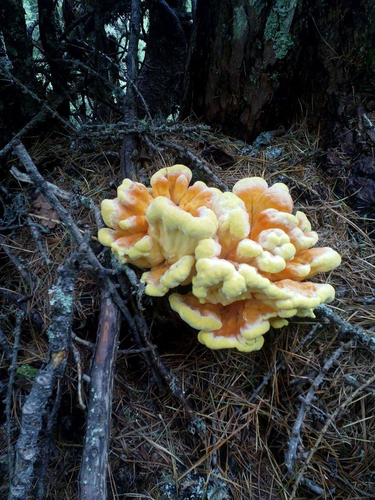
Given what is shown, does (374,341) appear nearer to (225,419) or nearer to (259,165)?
(225,419)

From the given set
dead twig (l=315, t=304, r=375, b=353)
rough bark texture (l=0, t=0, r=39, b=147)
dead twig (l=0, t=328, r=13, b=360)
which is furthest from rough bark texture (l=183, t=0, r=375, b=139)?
dead twig (l=0, t=328, r=13, b=360)

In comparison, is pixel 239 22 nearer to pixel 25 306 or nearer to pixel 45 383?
pixel 25 306

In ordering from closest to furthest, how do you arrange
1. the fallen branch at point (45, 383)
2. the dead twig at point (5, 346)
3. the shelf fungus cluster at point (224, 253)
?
the fallen branch at point (45, 383)
the shelf fungus cluster at point (224, 253)
the dead twig at point (5, 346)

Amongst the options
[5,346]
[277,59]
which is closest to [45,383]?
[5,346]

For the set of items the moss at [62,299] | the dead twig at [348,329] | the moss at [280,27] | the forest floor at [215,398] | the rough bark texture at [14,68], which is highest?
the moss at [280,27]

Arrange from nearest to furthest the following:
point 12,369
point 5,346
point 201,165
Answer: point 12,369
point 5,346
point 201,165

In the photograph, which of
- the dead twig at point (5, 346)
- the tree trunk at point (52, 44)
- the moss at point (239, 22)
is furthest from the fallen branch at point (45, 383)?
the moss at point (239, 22)

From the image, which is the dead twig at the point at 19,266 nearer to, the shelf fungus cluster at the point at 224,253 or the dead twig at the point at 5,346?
the dead twig at the point at 5,346

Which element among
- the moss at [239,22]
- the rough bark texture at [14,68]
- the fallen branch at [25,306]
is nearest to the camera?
the fallen branch at [25,306]
